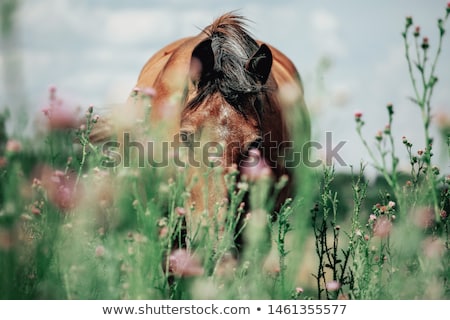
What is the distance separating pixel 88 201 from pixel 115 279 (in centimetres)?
40

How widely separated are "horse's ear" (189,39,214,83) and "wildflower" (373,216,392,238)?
1.56 m

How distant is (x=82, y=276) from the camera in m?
2.83

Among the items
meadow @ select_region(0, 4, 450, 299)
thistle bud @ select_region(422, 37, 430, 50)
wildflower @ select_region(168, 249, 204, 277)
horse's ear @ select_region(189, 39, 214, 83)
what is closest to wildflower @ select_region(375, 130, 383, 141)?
meadow @ select_region(0, 4, 450, 299)

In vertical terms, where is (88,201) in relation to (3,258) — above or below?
above

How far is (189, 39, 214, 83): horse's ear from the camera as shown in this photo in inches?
161

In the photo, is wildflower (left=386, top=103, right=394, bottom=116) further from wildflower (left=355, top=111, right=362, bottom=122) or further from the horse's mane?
the horse's mane

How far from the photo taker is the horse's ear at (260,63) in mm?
Result: 4316

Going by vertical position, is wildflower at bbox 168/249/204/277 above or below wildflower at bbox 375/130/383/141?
below

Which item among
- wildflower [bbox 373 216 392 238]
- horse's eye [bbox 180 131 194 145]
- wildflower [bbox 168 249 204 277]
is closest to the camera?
wildflower [bbox 168 249 204 277]

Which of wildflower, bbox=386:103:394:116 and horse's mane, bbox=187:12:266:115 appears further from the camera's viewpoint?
horse's mane, bbox=187:12:266:115

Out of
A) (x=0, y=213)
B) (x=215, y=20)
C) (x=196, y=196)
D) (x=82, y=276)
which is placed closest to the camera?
(x=0, y=213)

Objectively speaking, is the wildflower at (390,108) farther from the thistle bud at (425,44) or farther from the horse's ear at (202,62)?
the horse's ear at (202,62)

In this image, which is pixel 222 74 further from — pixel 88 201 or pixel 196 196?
pixel 88 201
